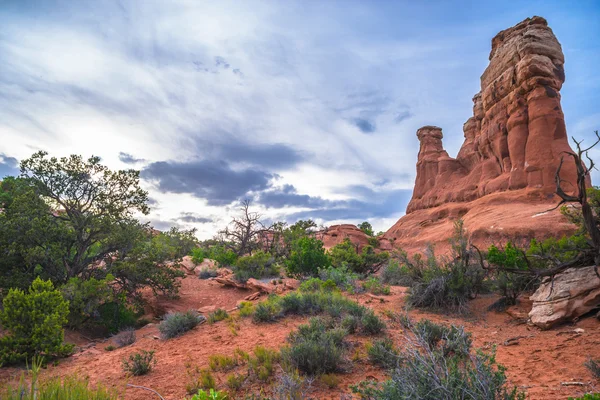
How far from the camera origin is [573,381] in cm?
397

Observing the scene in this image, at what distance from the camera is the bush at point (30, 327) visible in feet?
19.7

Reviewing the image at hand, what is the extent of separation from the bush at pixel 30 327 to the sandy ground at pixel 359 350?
353mm

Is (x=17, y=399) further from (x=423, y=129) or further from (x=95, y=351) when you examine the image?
(x=423, y=129)

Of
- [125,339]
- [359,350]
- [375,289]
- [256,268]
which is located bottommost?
[125,339]

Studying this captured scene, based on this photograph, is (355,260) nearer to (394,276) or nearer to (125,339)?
(394,276)

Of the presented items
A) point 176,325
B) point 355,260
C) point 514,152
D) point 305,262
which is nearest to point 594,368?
point 176,325

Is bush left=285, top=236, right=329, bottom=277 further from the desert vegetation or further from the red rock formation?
the red rock formation

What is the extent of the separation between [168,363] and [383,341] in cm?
410

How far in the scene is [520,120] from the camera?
2547 centimetres

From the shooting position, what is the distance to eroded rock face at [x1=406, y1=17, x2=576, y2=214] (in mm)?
23469

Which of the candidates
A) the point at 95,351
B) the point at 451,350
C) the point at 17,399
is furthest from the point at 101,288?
the point at 451,350

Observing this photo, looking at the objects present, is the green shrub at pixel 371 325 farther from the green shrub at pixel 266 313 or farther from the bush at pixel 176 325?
the bush at pixel 176 325

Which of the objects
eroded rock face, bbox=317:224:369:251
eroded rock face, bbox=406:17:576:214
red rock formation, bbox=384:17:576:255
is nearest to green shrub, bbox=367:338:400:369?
red rock formation, bbox=384:17:576:255

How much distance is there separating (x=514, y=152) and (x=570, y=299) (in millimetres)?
23662
